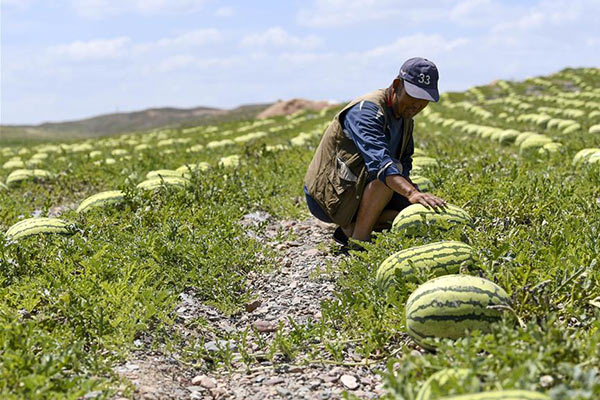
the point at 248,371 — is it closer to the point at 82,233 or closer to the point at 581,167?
the point at 82,233

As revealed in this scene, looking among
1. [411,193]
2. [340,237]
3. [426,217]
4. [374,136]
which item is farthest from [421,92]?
[340,237]

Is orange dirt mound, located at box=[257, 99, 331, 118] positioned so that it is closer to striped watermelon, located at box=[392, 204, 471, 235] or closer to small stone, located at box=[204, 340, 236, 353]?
striped watermelon, located at box=[392, 204, 471, 235]

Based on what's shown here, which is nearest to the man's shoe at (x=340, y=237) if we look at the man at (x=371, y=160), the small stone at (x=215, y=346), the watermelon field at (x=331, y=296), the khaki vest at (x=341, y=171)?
the man at (x=371, y=160)

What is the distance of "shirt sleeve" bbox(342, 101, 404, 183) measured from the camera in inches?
169

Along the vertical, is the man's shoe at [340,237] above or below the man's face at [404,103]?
below

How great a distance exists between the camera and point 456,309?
9.24 feet

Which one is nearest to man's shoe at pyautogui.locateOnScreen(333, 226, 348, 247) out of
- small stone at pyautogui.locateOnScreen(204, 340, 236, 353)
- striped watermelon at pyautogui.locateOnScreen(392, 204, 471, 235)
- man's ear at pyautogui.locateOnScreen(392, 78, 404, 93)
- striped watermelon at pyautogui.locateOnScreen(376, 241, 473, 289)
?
striped watermelon at pyautogui.locateOnScreen(392, 204, 471, 235)

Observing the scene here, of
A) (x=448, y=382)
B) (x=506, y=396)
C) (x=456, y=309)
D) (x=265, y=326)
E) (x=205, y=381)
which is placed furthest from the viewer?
(x=265, y=326)

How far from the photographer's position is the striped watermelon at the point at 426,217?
4074mm

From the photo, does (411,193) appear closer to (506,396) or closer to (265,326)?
(265,326)

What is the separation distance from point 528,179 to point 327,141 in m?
2.21

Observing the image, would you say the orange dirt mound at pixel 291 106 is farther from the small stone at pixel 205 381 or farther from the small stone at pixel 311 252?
the small stone at pixel 205 381

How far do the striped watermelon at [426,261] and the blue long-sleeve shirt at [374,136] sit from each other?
91cm

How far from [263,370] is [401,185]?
170 cm
